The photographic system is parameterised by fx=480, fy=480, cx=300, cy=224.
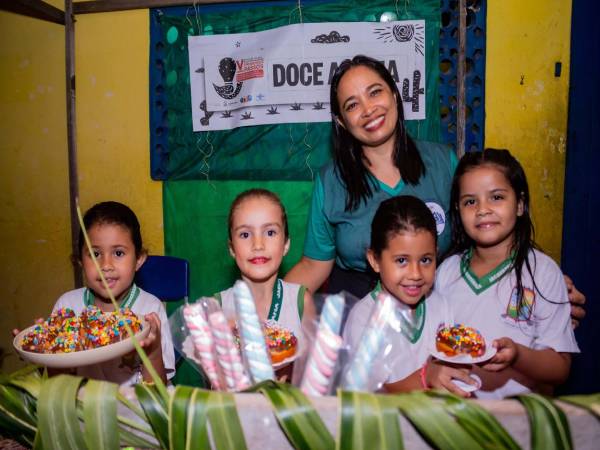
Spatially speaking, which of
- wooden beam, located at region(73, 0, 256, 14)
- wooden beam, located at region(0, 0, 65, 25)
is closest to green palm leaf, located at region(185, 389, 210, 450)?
wooden beam, located at region(73, 0, 256, 14)

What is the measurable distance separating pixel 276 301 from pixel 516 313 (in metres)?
0.79

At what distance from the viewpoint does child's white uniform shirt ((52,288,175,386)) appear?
1585 millimetres

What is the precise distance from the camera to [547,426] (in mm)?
594

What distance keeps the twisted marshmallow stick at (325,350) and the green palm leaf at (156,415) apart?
0.21m

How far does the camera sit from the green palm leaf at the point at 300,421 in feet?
1.94

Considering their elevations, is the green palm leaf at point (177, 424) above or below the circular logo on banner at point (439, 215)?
below

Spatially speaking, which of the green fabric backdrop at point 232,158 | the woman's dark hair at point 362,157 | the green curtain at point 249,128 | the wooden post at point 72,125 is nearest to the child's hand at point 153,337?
the woman's dark hair at point 362,157

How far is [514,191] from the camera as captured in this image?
1.58 metres

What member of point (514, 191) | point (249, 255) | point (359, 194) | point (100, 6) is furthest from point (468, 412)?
point (100, 6)

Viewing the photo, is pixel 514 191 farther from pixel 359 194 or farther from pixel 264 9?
pixel 264 9

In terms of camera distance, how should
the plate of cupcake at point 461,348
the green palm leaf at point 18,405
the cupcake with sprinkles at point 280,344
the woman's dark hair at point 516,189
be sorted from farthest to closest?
the woman's dark hair at point 516,189
the plate of cupcake at point 461,348
the cupcake with sprinkles at point 280,344
the green palm leaf at point 18,405

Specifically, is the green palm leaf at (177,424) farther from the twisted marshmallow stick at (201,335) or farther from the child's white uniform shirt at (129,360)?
the child's white uniform shirt at (129,360)

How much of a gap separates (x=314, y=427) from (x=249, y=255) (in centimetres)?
98

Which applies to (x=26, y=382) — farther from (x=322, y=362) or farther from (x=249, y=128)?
(x=249, y=128)
